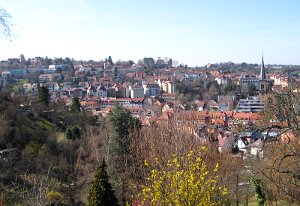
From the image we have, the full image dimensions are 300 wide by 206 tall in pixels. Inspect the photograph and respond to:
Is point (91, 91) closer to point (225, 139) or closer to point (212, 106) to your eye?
point (212, 106)

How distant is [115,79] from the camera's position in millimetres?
77688

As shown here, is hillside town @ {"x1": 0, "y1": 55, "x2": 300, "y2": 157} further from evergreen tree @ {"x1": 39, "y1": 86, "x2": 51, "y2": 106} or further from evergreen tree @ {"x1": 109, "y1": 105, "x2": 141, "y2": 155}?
evergreen tree @ {"x1": 109, "y1": 105, "x2": 141, "y2": 155}

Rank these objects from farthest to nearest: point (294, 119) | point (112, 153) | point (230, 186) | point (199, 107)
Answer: point (199, 107)
point (112, 153)
point (230, 186)
point (294, 119)

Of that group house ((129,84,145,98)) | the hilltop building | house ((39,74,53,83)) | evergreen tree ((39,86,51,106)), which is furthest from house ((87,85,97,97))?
evergreen tree ((39,86,51,106))

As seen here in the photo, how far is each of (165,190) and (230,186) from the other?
728cm

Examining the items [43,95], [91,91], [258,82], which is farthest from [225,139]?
[258,82]

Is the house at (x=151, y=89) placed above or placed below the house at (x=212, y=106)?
above

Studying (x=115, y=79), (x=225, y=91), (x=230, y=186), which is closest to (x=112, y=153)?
(x=230, y=186)

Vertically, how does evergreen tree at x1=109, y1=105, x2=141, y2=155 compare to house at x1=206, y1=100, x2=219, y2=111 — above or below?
above

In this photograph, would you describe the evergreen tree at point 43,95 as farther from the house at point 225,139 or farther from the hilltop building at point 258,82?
the hilltop building at point 258,82

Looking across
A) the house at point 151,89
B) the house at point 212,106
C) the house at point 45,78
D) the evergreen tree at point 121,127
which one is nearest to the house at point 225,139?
the evergreen tree at point 121,127

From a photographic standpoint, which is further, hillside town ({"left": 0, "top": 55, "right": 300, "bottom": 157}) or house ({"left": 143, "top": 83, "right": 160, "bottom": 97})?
house ({"left": 143, "top": 83, "right": 160, "bottom": 97})

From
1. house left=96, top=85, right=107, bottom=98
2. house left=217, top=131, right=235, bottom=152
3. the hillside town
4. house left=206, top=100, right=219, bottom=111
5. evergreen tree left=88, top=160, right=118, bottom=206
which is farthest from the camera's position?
house left=96, top=85, right=107, bottom=98

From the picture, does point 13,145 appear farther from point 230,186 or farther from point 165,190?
point 165,190
